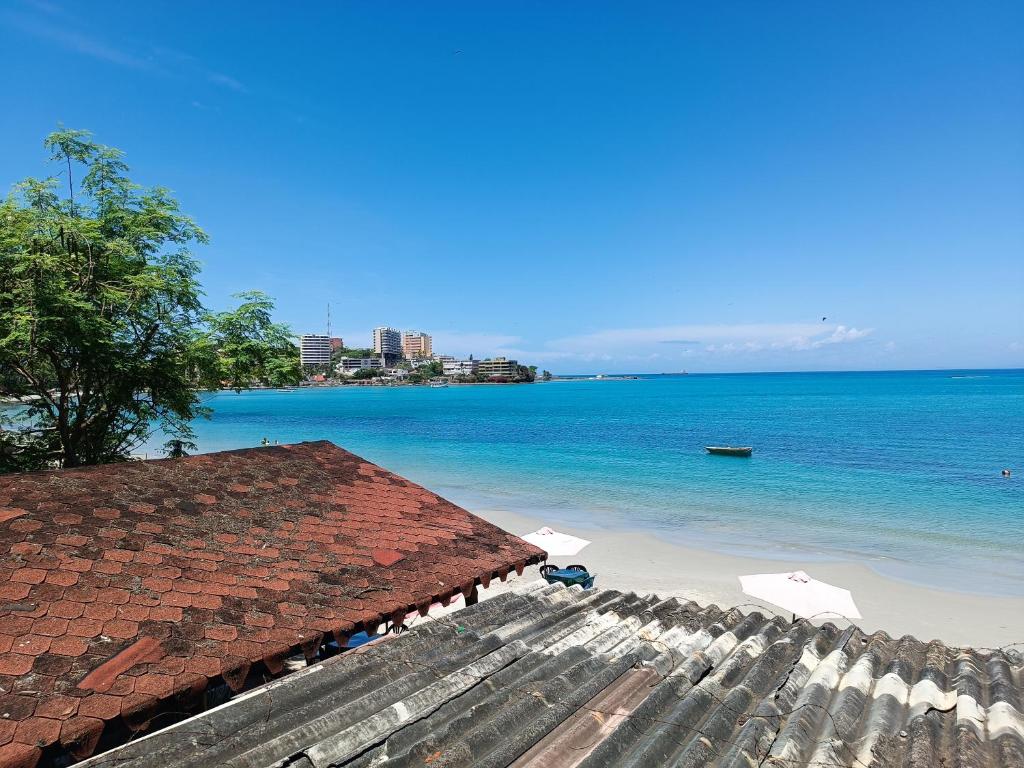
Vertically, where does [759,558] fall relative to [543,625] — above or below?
below

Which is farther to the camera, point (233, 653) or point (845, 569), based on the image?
point (845, 569)

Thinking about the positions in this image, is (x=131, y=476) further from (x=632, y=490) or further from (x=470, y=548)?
(x=632, y=490)

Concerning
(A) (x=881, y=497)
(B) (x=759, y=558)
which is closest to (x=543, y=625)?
(B) (x=759, y=558)

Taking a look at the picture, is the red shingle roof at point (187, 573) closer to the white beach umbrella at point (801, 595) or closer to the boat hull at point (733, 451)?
the white beach umbrella at point (801, 595)

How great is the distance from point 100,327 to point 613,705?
341 inches

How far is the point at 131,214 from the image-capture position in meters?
9.55

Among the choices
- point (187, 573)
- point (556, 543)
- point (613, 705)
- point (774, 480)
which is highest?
point (187, 573)

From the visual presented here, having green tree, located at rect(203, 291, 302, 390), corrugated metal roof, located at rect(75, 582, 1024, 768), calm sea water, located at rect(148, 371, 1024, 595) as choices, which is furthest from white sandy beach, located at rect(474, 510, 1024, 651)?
corrugated metal roof, located at rect(75, 582, 1024, 768)

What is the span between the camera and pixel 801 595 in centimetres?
1221

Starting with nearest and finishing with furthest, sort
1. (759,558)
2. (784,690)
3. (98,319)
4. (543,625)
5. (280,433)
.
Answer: (784,690)
(543,625)
(98,319)
(759,558)
(280,433)

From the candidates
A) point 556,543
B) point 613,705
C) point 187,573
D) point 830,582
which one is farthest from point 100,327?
point 830,582

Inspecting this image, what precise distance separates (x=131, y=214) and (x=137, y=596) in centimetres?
865

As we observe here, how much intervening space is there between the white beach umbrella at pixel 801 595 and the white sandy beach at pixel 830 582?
211 cm

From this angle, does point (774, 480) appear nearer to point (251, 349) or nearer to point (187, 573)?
point (251, 349)
